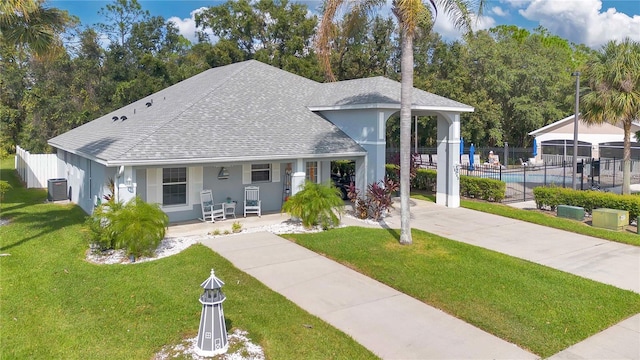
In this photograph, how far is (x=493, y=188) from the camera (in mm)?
19016

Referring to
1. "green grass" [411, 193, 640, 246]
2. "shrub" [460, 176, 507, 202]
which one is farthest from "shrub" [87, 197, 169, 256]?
"shrub" [460, 176, 507, 202]

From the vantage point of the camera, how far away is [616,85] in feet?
58.3

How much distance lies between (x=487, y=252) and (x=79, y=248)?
10341mm

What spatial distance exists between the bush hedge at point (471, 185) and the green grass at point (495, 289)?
7.67m

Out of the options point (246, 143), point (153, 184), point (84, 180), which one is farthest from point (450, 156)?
point (84, 180)

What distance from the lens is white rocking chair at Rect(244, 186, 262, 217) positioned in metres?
15.6

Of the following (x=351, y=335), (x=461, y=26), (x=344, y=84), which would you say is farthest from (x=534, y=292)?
(x=344, y=84)

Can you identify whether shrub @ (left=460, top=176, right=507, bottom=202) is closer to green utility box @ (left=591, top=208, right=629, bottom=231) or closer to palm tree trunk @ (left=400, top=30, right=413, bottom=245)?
green utility box @ (left=591, top=208, right=629, bottom=231)

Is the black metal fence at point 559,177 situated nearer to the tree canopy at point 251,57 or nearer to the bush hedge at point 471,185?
the bush hedge at point 471,185

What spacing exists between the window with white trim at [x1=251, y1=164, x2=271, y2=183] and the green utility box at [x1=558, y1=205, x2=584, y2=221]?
1058cm

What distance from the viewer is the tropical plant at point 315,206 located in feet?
45.1

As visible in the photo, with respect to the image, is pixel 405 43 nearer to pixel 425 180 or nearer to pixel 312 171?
pixel 312 171

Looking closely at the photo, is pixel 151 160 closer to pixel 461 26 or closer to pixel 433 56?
pixel 461 26

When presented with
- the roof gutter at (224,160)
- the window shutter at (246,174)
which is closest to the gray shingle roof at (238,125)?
the roof gutter at (224,160)
